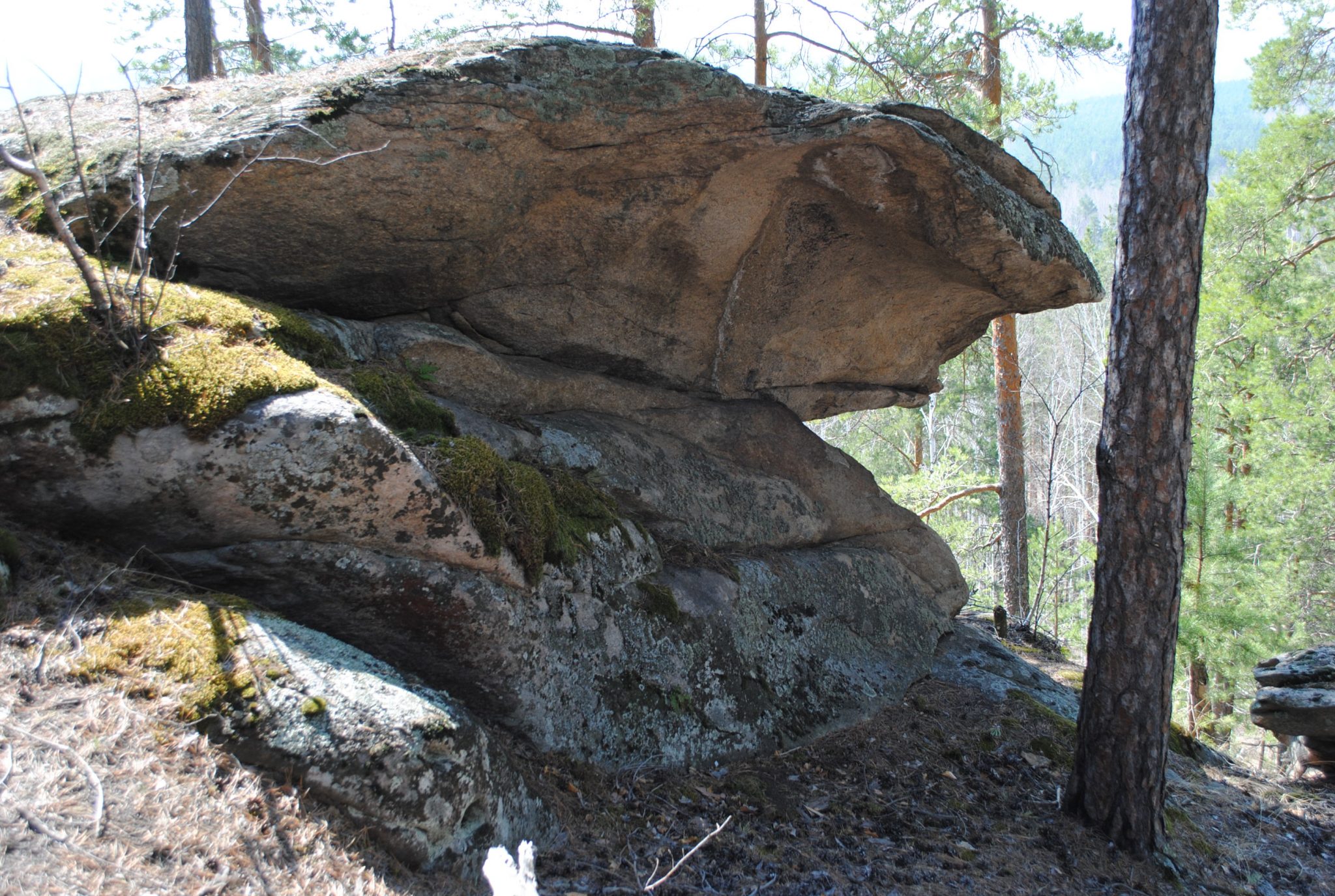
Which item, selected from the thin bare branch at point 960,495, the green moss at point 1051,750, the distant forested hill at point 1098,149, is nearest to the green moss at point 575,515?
the green moss at point 1051,750

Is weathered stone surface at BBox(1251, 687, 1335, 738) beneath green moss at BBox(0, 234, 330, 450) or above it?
beneath

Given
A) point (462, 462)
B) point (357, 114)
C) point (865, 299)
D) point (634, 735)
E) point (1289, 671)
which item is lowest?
point (1289, 671)

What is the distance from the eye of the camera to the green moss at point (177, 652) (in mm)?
2939

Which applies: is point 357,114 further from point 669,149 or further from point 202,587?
A: point 202,587

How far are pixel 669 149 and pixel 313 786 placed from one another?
4463 millimetres

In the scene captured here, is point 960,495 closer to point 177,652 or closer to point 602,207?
point 602,207

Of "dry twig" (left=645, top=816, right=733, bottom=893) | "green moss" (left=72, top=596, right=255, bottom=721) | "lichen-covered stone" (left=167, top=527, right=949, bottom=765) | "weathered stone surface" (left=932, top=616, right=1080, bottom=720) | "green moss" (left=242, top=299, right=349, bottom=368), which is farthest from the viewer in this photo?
"weathered stone surface" (left=932, top=616, right=1080, bottom=720)

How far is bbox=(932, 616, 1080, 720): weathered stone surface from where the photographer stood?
6859 millimetres

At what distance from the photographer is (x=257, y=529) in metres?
3.68

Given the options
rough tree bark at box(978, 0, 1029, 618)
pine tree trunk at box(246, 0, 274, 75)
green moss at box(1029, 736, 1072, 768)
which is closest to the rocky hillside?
green moss at box(1029, 736, 1072, 768)

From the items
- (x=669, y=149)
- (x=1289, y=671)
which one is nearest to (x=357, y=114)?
(x=669, y=149)

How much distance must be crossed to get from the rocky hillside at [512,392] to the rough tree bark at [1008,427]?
13.5 feet

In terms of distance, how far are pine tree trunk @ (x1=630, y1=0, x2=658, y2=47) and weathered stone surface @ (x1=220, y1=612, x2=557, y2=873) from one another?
9485 millimetres

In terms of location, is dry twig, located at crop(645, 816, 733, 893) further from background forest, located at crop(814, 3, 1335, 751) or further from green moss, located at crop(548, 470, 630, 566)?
background forest, located at crop(814, 3, 1335, 751)
